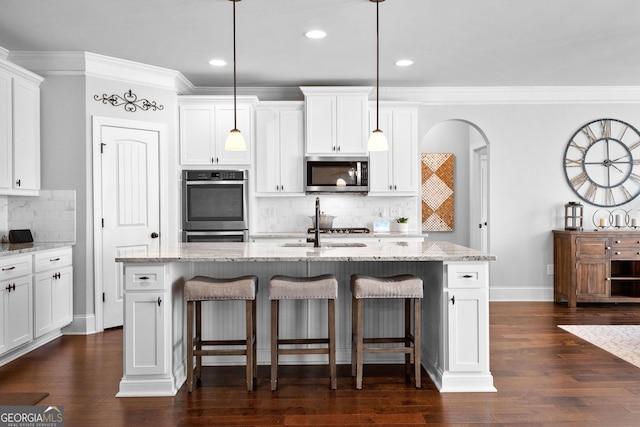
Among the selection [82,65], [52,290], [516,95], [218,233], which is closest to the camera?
[52,290]

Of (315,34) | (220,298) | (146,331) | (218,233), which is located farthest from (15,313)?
(315,34)

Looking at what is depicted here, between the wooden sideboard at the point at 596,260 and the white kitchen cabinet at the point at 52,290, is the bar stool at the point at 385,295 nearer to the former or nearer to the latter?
the white kitchen cabinet at the point at 52,290

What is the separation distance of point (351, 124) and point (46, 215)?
10.5ft

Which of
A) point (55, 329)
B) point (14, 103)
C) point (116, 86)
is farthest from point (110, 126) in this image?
point (55, 329)

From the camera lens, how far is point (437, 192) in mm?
7602

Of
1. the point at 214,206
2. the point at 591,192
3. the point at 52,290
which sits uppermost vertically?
the point at 591,192

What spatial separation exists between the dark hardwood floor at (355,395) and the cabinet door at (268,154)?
7.92 ft

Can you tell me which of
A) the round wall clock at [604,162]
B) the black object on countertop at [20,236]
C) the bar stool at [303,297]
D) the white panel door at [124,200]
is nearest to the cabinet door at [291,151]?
the white panel door at [124,200]

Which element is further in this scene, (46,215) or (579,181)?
(579,181)

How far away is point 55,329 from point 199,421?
7.65 feet

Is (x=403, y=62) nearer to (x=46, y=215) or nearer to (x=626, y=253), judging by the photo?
(x=626, y=253)

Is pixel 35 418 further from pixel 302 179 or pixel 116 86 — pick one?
pixel 302 179

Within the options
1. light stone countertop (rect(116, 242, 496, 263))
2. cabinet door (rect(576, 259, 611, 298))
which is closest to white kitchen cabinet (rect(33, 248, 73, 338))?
light stone countertop (rect(116, 242, 496, 263))

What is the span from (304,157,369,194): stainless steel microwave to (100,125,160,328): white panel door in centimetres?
Answer: 164
